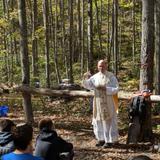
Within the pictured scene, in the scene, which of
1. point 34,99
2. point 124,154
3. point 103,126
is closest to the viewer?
point 124,154

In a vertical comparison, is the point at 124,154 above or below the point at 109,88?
below

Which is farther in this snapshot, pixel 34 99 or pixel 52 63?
pixel 52 63

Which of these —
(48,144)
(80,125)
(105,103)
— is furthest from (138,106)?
(48,144)

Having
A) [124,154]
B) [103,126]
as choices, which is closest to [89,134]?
[103,126]

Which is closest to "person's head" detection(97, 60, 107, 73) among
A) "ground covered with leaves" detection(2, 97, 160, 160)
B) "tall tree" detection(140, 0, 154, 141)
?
"tall tree" detection(140, 0, 154, 141)

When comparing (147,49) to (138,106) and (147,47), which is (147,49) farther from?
(138,106)

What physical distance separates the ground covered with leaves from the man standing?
0.29 metres

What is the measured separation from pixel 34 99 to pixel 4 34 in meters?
11.3

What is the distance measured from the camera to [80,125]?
13453 mm

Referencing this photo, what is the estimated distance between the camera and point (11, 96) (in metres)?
22.3

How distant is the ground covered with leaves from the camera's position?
10.3 metres

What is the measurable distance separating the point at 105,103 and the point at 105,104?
0.08 feet

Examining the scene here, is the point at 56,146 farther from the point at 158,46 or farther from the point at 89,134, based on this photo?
the point at 158,46

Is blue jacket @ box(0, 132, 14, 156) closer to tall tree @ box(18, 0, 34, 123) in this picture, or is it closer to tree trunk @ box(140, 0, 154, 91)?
tree trunk @ box(140, 0, 154, 91)
